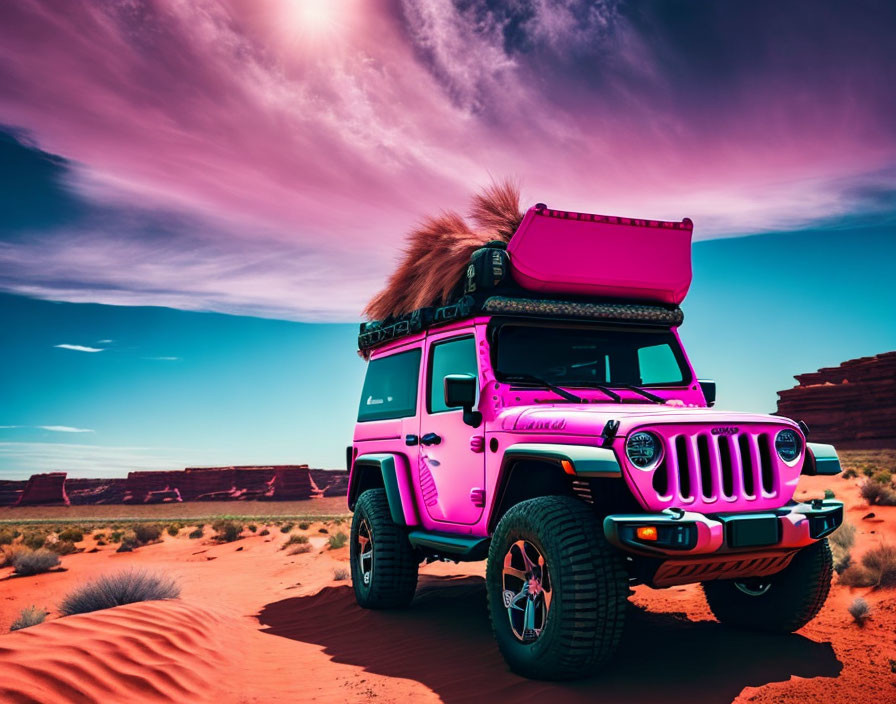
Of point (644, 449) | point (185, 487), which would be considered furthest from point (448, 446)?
point (185, 487)

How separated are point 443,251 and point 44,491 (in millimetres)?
100688

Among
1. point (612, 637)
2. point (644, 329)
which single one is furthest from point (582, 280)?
point (612, 637)

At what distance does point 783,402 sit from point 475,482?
224 feet

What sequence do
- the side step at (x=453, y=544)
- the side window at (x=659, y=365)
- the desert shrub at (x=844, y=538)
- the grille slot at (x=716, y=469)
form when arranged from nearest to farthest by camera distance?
the grille slot at (x=716, y=469)
the side step at (x=453, y=544)
the side window at (x=659, y=365)
the desert shrub at (x=844, y=538)

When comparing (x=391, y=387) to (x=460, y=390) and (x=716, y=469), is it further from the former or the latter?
(x=716, y=469)

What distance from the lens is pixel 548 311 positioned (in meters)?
6.45

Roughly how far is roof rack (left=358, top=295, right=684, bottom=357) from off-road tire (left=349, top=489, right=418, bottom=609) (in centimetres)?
204

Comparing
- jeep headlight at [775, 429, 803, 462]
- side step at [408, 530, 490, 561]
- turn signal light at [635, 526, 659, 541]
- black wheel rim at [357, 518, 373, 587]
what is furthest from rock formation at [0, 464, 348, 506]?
turn signal light at [635, 526, 659, 541]

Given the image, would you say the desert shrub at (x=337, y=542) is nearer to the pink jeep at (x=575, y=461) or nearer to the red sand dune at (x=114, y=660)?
the pink jeep at (x=575, y=461)

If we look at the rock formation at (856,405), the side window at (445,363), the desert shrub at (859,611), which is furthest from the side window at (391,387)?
the rock formation at (856,405)

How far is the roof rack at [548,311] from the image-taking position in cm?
634

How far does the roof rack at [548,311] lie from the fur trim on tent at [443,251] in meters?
0.20

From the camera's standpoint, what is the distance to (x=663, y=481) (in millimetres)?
4867

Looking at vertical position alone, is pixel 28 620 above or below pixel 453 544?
below
